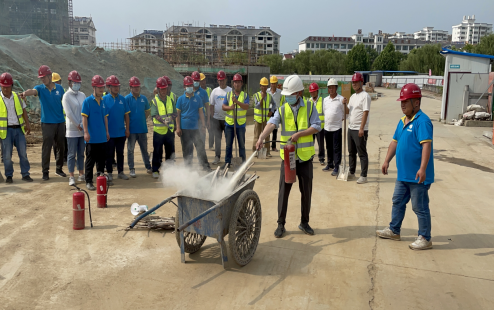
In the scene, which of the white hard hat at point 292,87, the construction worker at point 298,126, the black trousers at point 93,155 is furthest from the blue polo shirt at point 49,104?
the white hard hat at point 292,87

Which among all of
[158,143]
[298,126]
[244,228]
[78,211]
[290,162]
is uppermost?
[298,126]

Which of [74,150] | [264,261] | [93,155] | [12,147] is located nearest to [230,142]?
[93,155]

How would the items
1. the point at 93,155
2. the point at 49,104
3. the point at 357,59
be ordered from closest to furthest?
the point at 93,155 < the point at 49,104 < the point at 357,59

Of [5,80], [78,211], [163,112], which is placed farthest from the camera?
[163,112]

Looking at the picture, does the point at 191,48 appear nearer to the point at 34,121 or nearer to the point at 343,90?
the point at 34,121

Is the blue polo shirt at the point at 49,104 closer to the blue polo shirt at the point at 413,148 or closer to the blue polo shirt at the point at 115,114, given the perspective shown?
the blue polo shirt at the point at 115,114

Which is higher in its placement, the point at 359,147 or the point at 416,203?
the point at 359,147

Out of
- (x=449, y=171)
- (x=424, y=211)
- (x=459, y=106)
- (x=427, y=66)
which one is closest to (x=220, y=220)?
(x=424, y=211)

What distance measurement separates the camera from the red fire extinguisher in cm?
513

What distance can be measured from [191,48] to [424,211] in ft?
151

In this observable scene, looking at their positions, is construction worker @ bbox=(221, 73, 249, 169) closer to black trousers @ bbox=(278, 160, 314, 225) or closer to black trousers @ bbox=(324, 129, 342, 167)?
black trousers @ bbox=(324, 129, 342, 167)

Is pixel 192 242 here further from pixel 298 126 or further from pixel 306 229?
pixel 298 126

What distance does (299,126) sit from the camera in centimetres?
532

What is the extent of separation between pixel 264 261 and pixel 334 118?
494 centimetres
